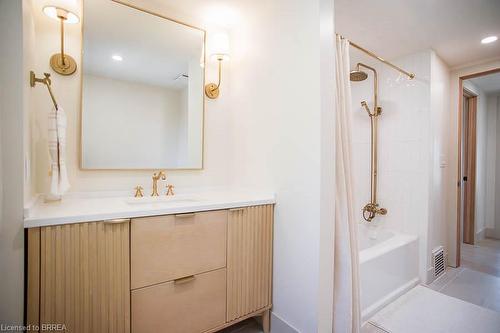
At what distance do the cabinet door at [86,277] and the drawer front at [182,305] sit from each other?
7 cm

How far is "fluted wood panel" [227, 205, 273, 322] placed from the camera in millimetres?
1495

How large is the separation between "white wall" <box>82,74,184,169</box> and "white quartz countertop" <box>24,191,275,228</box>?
0.88 ft

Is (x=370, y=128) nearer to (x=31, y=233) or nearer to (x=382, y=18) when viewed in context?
(x=382, y=18)

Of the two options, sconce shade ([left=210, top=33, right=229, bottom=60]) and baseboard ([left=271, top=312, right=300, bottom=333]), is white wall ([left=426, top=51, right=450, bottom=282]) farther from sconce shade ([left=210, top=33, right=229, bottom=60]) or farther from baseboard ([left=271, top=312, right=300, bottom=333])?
sconce shade ([left=210, top=33, right=229, bottom=60])

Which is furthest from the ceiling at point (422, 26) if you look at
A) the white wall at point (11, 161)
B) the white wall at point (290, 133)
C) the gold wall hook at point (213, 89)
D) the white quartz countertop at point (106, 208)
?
the white wall at point (11, 161)

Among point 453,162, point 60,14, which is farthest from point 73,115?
point 453,162

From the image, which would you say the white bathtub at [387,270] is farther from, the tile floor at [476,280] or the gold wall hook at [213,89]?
the gold wall hook at [213,89]

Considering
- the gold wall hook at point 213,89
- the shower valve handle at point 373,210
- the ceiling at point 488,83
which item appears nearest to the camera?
the gold wall hook at point 213,89

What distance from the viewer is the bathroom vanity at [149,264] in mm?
1017

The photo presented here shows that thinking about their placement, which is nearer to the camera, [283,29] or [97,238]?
[97,238]

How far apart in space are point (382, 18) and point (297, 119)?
1.14m

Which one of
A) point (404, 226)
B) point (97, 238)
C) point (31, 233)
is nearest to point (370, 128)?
point (404, 226)

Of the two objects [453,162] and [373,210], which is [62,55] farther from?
[453,162]

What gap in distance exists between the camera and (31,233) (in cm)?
96
